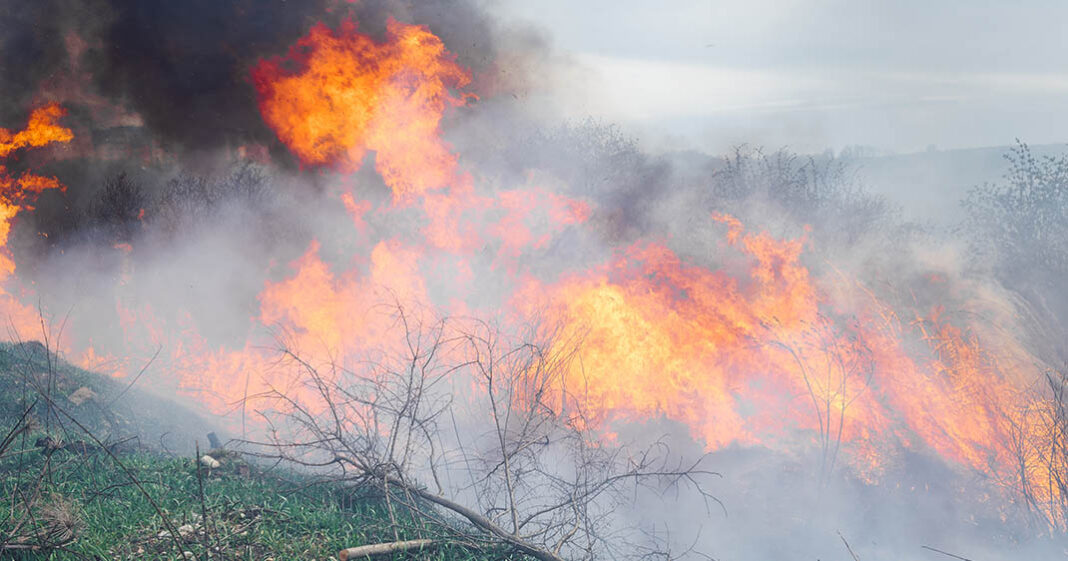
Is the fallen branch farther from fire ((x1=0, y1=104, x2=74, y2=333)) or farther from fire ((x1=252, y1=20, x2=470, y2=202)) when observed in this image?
fire ((x1=0, y1=104, x2=74, y2=333))

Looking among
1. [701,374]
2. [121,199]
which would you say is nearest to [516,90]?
[701,374]

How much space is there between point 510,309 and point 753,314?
240 inches

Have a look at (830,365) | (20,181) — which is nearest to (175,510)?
(830,365)

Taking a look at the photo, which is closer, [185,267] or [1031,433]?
[1031,433]

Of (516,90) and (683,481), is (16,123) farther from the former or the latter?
(683,481)

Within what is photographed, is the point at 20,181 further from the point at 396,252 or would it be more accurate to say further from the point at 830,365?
the point at 830,365

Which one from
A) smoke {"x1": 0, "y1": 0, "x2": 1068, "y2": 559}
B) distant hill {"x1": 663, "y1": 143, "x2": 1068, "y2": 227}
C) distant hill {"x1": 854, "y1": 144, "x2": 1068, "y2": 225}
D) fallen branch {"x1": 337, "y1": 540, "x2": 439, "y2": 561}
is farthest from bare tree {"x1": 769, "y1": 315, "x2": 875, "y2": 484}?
distant hill {"x1": 854, "y1": 144, "x2": 1068, "y2": 225}

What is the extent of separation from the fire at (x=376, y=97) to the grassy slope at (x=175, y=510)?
10009 mm

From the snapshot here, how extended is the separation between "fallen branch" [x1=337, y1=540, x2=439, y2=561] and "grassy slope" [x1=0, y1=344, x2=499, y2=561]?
90mm

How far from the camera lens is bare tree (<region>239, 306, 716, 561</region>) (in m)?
5.07

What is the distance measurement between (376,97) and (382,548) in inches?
499

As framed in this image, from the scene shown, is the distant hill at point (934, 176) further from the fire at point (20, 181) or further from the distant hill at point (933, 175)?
the fire at point (20, 181)

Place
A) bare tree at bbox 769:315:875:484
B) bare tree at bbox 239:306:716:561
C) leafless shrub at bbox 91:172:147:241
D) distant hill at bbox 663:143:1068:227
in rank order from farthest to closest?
distant hill at bbox 663:143:1068:227 < leafless shrub at bbox 91:172:147:241 < bare tree at bbox 769:315:875:484 < bare tree at bbox 239:306:716:561

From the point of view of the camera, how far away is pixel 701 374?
14.3 metres
